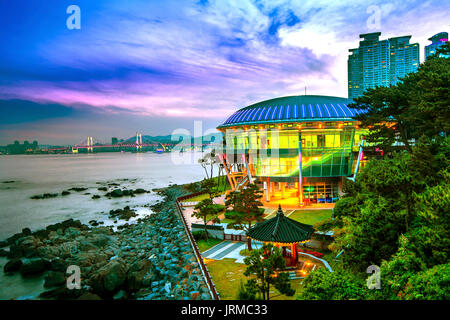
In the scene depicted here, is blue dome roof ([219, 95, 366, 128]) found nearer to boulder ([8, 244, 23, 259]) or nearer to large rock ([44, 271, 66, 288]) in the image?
large rock ([44, 271, 66, 288])

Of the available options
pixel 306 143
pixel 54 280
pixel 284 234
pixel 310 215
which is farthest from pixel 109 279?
pixel 306 143

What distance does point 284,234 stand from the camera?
59.5 ft

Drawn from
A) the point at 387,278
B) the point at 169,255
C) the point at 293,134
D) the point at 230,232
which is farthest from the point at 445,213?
the point at 293,134

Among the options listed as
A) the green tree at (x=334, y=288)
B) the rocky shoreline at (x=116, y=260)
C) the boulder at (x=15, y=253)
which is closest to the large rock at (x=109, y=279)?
the rocky shoreline at (x=116, y=260)

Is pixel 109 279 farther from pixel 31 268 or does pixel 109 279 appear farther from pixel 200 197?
pixel 200 197

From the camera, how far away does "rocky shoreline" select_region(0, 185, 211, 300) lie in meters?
19.3

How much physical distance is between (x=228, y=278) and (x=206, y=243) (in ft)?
25.3

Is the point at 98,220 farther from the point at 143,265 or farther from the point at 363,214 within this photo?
the point at 363,214

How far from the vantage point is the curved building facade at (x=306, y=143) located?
38.0 meters

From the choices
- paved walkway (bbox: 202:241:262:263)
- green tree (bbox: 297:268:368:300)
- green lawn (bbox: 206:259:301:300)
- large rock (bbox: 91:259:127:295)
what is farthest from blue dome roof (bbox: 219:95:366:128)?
green tree (bbox: 297:268:368:300)

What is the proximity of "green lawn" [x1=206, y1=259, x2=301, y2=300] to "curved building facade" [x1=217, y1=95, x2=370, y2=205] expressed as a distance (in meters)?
21.5

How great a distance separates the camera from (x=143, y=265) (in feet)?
75.1
